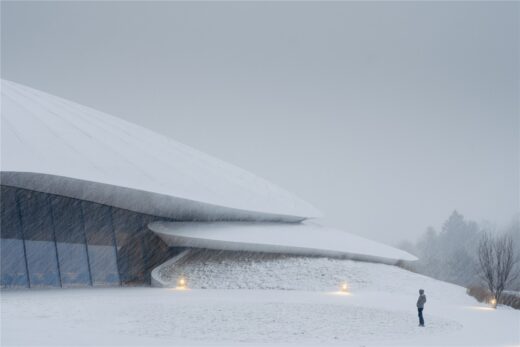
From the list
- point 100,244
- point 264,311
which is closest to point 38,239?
point 100,244

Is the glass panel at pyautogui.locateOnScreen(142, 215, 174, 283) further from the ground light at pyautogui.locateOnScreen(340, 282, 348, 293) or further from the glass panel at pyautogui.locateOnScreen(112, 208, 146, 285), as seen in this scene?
the ground light at pyautogui.locateOnScreen(340, 282, 348, 293)

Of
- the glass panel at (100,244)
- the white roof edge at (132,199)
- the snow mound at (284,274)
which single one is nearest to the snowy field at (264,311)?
the snow mound at (284,274)

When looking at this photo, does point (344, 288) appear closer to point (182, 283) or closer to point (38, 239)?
point (182, 283)

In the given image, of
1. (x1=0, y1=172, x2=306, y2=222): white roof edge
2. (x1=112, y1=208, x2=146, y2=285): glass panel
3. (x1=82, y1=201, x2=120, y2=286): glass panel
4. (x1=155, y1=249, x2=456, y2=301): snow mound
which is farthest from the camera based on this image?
(x1=112, y1=208, x2=146, y2=285): glass panel

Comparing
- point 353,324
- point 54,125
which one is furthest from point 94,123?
point 353,324

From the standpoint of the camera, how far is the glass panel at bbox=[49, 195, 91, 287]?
23.9 meters

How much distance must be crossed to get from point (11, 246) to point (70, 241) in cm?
275

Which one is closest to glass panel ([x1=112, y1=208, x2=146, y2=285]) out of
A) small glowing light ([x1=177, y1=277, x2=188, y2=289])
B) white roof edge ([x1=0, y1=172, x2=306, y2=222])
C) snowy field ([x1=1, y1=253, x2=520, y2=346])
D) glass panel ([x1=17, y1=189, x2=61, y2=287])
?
white roof edge ([x1=0, y1=172, x2=306, y2=222])

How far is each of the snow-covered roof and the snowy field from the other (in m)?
0.63

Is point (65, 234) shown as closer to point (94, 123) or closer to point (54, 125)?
point (54, 125)

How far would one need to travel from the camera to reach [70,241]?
24469 mm

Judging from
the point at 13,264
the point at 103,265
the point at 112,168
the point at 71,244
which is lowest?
the point at 103,265

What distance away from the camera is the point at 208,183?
28766mm

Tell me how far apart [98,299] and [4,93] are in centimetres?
1293
